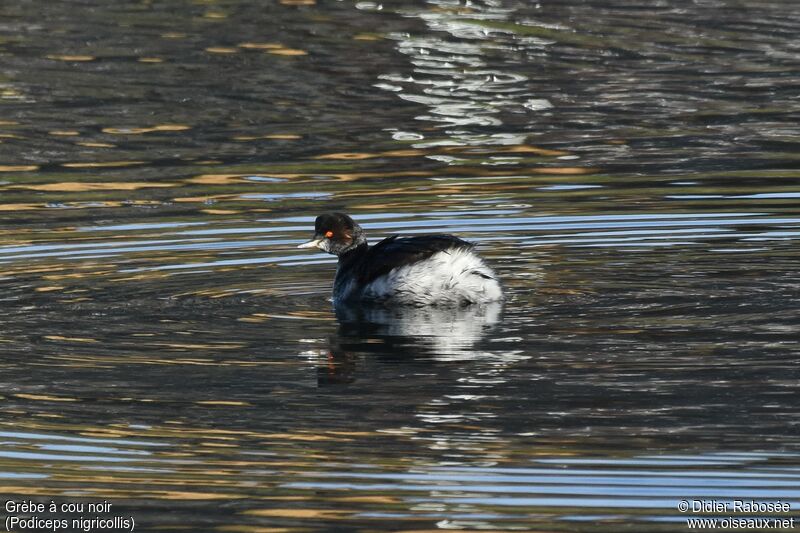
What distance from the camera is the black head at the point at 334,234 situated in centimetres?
1177

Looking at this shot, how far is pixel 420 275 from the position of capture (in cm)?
1090

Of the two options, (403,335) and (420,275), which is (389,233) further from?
(403,335)

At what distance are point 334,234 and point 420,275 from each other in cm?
108

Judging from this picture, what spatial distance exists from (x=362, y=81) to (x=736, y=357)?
11.7m

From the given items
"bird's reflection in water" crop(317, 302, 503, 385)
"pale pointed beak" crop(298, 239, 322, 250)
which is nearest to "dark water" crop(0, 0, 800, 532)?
"bird's reflection in water" crop(317, 302, 503, 385)

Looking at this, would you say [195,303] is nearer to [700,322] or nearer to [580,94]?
[700,322]

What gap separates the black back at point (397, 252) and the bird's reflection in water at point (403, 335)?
0.75 feet

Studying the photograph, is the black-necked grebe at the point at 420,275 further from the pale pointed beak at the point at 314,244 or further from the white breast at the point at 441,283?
the pale pointed beak at the point at 314,244

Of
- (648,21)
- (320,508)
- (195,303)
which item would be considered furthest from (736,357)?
(648,21)

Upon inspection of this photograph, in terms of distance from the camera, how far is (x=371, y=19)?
78.4ft

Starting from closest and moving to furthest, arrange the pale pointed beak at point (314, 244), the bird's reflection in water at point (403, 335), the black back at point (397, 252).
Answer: the bird's reflection in water at point (403, 335), the black back at point (397, 252), the pale pointed beak at point (314, 244)

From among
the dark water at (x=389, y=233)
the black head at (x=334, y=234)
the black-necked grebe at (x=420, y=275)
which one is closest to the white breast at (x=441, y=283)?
the black-necked grebe at (x=420, y=275)

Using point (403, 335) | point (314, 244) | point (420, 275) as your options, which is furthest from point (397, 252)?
point (314, 244)

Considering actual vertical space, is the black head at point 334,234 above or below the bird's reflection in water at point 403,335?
above
